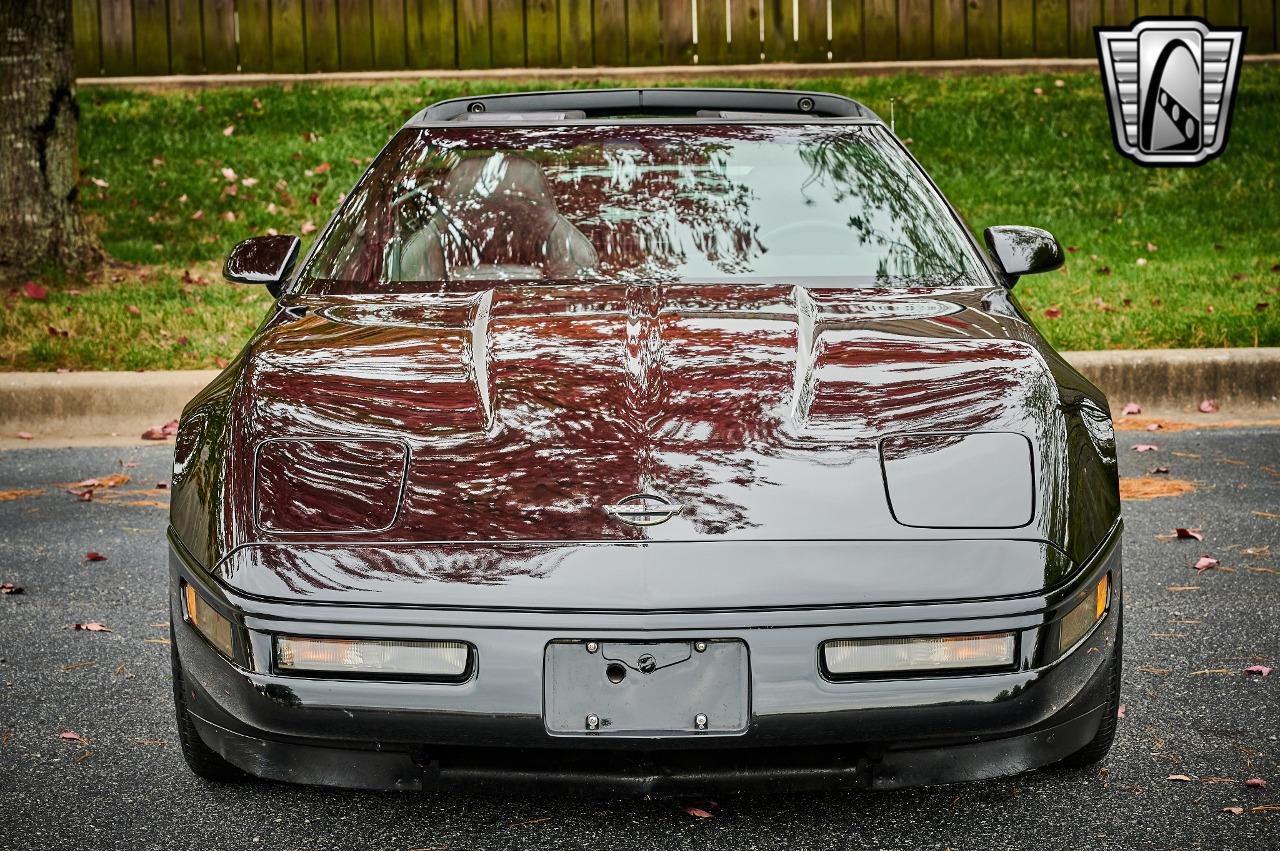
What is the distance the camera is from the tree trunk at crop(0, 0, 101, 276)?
8.51 m

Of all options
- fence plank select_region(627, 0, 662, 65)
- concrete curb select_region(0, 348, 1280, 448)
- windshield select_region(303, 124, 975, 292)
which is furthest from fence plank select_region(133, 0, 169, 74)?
windshield select_region(303, 124, 975, 292)

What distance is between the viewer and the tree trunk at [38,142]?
851 centimetres

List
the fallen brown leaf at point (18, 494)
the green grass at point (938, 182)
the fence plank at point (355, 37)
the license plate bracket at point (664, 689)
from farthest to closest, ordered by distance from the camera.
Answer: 1. the fence plank at point (355, 37)
2. the green grass at point (938, 182)
3. the fallen brown leaf at point (18, 494)
4. the license plate bracket at point (664, 689)

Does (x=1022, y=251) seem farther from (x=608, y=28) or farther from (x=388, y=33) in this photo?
(x=388, y=33)

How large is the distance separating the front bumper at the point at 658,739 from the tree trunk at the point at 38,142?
6845mm

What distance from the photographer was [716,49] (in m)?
13.0

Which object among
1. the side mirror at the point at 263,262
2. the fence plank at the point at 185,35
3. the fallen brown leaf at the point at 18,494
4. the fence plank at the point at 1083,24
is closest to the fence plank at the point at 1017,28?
the fence plank at the point at 1083,24

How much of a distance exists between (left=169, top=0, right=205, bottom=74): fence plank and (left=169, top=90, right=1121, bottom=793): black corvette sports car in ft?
35.8

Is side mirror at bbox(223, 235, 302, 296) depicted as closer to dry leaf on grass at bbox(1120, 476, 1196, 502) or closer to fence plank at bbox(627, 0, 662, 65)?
dry leaf on grass at bbox(1120, 476, 1196, 502)

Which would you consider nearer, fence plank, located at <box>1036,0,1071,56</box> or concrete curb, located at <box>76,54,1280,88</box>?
concrete curb, located at <box>76,54,1280,88</box>

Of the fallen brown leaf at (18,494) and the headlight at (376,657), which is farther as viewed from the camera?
the fallen brown leaf at (18,494)

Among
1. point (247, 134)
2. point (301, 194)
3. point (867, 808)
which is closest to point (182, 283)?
point (301, 194)

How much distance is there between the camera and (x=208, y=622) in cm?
258

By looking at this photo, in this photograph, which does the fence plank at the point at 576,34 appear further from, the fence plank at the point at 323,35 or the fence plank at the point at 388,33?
the fence plank at the point at 323,35
